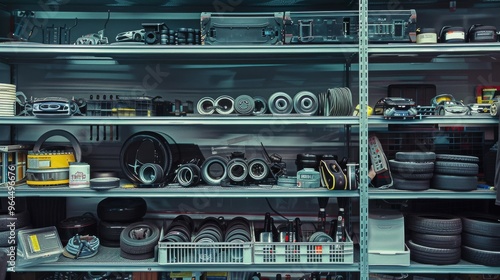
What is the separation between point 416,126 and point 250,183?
1286mm

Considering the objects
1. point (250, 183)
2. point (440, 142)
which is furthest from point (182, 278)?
point (440, 142)

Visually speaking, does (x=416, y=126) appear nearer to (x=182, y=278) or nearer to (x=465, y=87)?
(x=465, y=87)

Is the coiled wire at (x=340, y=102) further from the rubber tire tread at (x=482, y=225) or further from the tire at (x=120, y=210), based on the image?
the tire at (x=120, y=210)

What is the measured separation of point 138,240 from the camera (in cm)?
212

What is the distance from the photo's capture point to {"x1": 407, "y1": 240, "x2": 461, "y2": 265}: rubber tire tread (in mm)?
2039

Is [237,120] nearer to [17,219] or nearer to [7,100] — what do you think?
[7,100]

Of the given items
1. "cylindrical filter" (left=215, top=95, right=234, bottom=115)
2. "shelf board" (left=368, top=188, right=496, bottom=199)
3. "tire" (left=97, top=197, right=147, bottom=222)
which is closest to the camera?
"shelf board" (left=368, top=188, right=496, bottom=199)

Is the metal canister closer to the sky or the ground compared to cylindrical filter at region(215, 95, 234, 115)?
closer to the ground

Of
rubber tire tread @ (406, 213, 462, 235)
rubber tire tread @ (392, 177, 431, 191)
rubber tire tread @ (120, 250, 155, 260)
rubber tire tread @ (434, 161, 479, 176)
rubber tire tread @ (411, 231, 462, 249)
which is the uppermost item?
rubber tire tread @ (434, 161, 479, 176)

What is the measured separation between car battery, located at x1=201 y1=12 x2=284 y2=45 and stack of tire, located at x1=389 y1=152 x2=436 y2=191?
1.10m

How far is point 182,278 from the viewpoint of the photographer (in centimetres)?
225

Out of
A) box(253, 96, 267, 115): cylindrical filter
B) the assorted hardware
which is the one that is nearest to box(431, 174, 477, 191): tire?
box(253, 96, 267, 115): cylindrical filter

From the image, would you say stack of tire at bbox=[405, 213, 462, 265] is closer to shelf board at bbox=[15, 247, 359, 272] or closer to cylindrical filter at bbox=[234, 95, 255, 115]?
shelf board at bbox=[15, 247, 359, 272]

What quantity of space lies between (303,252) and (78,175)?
152 centimetres
